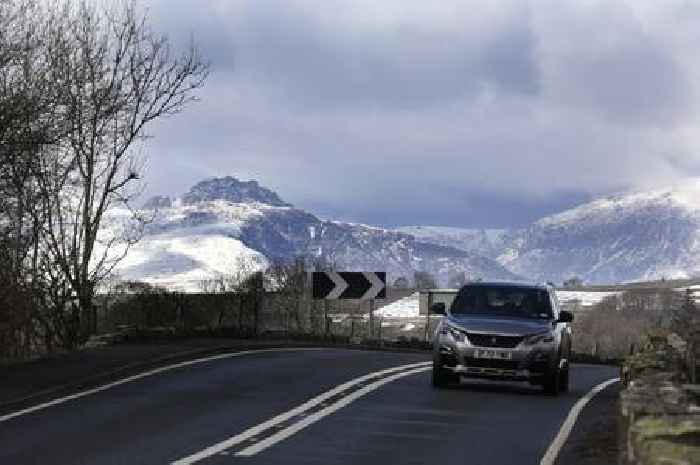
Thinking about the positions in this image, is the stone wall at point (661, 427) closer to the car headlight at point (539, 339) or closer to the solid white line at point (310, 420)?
the solid white line at point (310, 420)

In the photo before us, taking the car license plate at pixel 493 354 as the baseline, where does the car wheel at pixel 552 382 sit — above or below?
below

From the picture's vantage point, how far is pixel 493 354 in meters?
20.8

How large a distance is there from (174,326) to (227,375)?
409 inches

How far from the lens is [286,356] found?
28.0 m

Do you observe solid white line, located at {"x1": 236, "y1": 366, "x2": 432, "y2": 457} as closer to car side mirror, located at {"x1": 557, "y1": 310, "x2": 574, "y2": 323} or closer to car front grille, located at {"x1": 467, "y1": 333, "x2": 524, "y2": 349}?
car front grille, located at {"x1": 467, "y1": 333, "x2": 524, "y2": 349}

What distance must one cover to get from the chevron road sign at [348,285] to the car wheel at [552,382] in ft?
56.0

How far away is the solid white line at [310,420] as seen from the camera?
44.9 feet

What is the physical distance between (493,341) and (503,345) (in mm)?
160

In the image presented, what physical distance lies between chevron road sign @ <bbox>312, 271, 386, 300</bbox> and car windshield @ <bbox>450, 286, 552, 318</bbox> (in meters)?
16.0

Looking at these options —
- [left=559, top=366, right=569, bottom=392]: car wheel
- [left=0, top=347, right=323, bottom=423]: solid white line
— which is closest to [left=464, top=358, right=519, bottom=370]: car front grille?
[left=559, top=366, right=569, bottom=392]: car wheel

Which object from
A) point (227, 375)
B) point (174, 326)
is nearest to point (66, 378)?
point (227, 375)

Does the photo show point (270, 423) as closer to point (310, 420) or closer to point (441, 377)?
point (310, 420)

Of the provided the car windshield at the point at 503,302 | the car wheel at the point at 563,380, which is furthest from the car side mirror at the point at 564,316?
the car wheel at the point at 563,380

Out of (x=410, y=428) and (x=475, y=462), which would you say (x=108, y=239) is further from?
(x=475, y=462)
